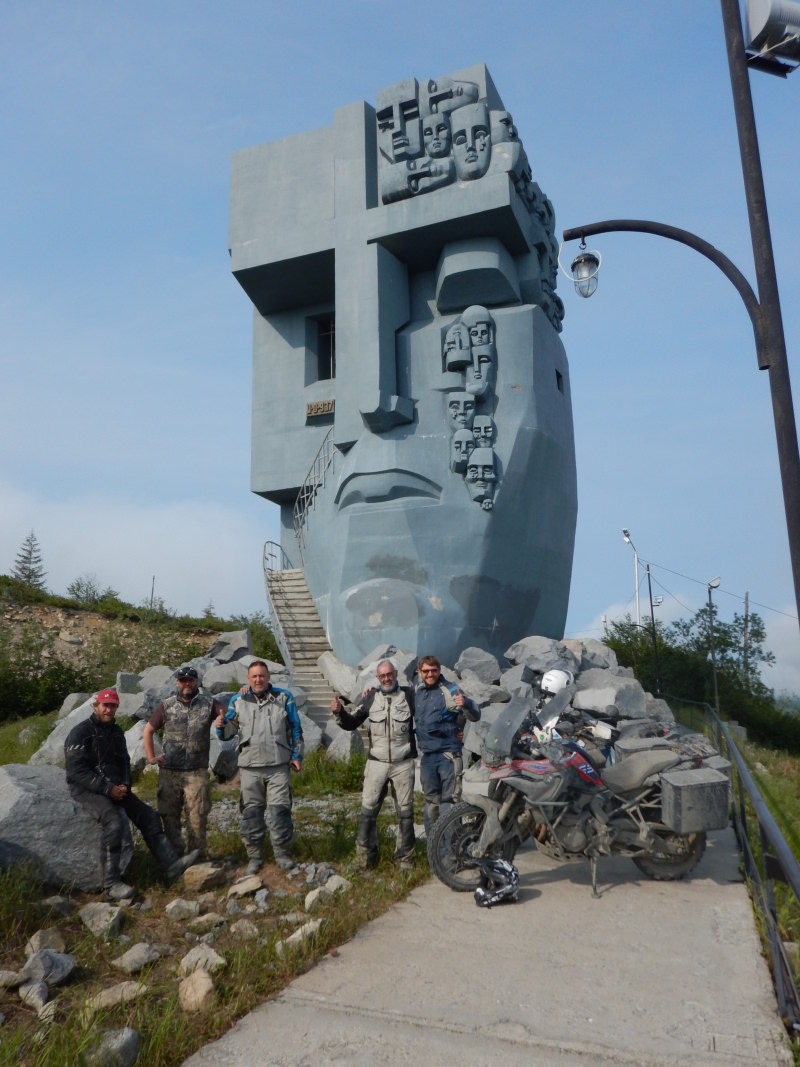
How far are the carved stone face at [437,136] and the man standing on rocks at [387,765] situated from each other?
44.5 ft

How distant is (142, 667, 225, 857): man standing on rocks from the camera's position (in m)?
6.84

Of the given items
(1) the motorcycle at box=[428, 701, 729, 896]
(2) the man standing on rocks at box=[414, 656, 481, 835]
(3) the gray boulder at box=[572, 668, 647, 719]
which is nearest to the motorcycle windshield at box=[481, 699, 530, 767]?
(1) the motorcycle at box=[428, 701, 729, 896]

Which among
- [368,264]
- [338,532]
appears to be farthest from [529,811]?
[368,264]

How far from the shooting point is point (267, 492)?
20547mm

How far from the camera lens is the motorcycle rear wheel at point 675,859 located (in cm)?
635

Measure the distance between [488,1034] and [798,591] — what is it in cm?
351

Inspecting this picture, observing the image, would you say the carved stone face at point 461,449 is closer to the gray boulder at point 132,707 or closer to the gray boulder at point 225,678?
the gray boulder at point 225,678

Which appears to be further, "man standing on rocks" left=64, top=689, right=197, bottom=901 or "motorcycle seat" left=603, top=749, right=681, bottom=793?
"motorcycle seat" left=603, top=749, right=681, bottom=793

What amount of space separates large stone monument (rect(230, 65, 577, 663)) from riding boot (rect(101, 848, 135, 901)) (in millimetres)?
9817

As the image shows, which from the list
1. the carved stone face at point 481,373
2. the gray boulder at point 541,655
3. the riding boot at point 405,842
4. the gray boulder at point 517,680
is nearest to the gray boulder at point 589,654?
the gray boulder at point 541,655

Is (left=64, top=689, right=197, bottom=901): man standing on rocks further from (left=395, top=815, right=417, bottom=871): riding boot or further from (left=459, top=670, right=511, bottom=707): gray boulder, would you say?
(left=459, top=670, right=511, bottom=707): gray boulder

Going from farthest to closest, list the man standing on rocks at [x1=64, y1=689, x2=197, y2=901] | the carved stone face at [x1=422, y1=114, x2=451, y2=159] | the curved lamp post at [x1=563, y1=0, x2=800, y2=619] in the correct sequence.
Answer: the carved stone face at [x1=422, y1=114, x2=451, y2=159], the man standing on rocks at [x1=64, y1=689, x2=197, y2=901], the curved lamp post at [x1=563, y1=0, x2=800, y2=619]

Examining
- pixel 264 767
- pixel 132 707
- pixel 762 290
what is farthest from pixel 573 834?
pixel 132 707

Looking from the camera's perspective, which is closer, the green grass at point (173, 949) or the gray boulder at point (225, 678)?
the green grass at point (173, 949)
